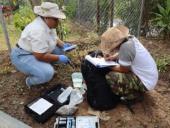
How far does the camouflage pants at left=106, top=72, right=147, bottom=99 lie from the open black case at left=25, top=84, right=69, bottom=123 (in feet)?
1.92

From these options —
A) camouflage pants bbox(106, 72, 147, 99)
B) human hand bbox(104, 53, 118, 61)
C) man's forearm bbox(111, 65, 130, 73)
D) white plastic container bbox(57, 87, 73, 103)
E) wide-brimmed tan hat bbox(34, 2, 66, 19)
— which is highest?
wide-brimmed tan hat bbox(34, 2, 66, 19)

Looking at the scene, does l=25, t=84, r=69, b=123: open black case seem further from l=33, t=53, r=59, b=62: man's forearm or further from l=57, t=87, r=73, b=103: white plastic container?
l=33, t=53, r=59, b=62: man's forearm

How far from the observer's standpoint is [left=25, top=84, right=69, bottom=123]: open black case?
11.2 ft


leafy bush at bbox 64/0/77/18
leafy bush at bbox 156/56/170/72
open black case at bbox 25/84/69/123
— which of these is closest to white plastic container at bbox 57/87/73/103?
open black case at bbox 25/84/69/123

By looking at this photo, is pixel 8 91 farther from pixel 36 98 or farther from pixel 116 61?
pixel 116 61

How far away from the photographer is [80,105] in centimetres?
365

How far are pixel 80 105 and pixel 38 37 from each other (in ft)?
3.00

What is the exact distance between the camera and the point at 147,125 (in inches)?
132

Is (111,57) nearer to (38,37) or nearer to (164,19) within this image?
(38,37)

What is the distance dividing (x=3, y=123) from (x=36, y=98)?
60 centimetres

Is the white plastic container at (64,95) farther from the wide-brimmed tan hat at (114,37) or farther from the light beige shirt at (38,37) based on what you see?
the wide-brimmed tan hat at (114,37)

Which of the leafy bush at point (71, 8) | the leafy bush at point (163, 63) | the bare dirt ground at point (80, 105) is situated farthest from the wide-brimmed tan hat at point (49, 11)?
the leafy bush at point (71, 8)

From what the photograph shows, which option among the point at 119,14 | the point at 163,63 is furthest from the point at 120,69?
the point at 119,14

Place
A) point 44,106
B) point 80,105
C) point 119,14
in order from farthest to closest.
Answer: point 119,14
point 80,105
point 44,106
